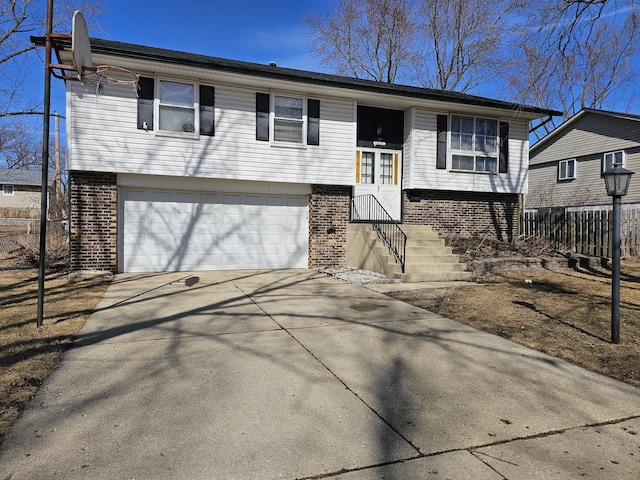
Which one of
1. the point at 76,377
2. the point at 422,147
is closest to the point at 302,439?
the point at 76,377

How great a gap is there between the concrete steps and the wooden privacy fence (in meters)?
4.12

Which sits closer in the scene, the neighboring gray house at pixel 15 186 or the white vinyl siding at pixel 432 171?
the white vinyl siding at pixel 432 171

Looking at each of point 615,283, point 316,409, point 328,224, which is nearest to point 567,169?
point 328,224

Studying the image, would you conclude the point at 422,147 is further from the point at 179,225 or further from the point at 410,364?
the point at 410,364

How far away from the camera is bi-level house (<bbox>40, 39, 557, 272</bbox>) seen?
10.3 metres

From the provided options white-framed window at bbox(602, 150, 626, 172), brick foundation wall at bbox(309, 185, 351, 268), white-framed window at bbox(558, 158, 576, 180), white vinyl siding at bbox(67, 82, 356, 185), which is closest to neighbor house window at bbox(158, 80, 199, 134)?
white vinyl siding at bbox(67, 82, 356, 185)

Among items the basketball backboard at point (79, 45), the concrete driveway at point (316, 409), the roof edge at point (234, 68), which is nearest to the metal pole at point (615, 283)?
the concrete driveway at point (316, 409)

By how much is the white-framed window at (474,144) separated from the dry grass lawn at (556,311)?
4.08m

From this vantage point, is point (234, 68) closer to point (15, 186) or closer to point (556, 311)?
point (556, 311)

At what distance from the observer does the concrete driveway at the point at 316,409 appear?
2611 mm

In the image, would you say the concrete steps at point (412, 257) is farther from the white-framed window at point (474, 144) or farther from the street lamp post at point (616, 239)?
the street lamp post at point (616, 239)

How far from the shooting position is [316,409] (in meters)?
3.38

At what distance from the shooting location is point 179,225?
11.4 m

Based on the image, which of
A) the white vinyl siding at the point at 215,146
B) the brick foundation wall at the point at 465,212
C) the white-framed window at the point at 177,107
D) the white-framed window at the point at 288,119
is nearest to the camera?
the white vinyl siding at the point at 215,146
